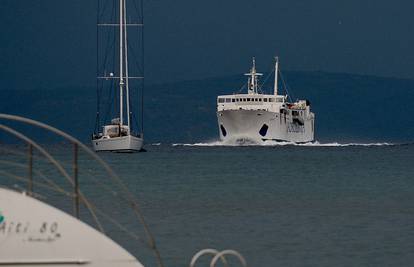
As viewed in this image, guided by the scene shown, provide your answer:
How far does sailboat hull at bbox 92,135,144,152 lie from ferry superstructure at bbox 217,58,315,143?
35.8 m

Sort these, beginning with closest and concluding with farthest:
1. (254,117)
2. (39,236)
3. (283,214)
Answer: (39,236), (283,214), (254,117)

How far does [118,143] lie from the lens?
285 ft

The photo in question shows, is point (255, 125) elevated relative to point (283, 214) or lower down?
elevated

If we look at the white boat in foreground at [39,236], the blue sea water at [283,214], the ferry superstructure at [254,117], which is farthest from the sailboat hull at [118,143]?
the white boat in foreground at [39,236]

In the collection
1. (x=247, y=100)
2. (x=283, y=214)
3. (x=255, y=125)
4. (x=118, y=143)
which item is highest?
(x=247, y=100)

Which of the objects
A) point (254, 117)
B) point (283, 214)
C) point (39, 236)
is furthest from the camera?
point (254, 117)

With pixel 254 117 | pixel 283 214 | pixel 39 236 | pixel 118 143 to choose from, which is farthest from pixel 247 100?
pixel 39 236

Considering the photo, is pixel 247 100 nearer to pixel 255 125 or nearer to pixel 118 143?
pixel 255 125

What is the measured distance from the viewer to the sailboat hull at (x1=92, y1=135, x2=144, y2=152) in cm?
8669

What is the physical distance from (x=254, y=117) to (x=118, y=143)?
4070 centimetres

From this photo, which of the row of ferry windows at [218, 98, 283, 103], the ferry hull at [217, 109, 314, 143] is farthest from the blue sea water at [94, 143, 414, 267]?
the row of ferry windows at [218, 98, 283, 103]

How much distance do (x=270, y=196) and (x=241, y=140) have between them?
8359 centimetres

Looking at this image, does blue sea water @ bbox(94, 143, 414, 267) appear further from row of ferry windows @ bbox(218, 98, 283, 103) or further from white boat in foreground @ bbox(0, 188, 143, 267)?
row of ferry windows @ bbox(218, 98, 283, 103)

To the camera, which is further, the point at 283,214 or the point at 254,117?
the point at 254,117
